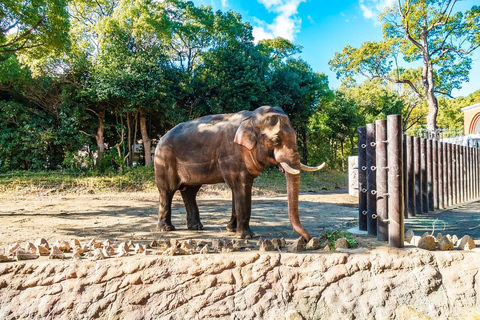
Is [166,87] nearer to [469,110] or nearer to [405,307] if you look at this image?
[405,307]

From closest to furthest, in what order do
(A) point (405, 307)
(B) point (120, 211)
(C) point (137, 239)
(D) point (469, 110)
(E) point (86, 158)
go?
(A) point (405, 307)
(C) point (137, 239)
(B) point (120, 211)
(E) point (86, 158)
(D) point (469, 110)

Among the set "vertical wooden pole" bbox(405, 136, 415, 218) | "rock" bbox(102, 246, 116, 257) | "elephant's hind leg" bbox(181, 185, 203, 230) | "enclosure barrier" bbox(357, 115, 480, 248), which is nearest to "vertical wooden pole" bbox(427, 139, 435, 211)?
"enclosure barrier" bbox(357, 115, 480, 248)

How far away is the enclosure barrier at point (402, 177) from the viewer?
405 cm

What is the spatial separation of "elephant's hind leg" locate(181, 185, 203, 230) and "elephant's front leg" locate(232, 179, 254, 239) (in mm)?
1011

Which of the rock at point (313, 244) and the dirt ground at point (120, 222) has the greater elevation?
the rock at point (313, 244)

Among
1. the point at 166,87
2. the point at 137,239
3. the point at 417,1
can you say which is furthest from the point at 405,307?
the point at 417,1

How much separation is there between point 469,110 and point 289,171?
1177 inches

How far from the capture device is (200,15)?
1862cm

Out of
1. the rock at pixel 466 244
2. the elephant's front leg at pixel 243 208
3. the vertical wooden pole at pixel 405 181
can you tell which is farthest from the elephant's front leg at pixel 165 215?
the vertical wooden pole at pixel 405 181

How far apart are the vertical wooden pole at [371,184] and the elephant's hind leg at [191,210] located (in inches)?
102

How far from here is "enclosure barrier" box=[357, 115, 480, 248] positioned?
4047mm

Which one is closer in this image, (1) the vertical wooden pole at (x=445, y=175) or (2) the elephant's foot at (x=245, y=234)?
(2) the elephant's foot at (x=245, y=234)

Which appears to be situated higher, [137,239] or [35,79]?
[35,79]

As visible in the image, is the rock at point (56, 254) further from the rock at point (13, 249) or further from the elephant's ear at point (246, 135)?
the elephant's ear at point (246, 135)
